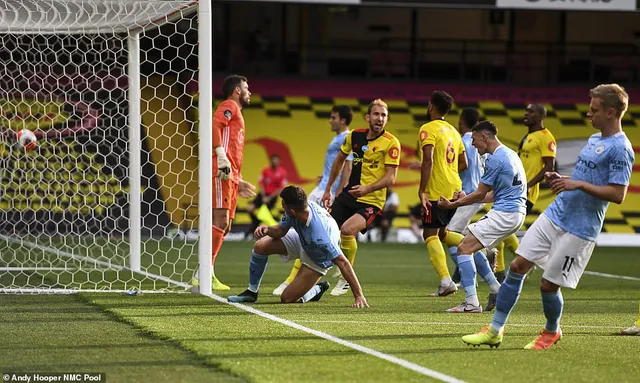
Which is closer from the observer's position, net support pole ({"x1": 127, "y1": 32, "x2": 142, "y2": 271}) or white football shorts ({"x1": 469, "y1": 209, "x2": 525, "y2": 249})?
white football shorts ({"x1": 469, "y1": 209, "x2": 525, "y2": 249})

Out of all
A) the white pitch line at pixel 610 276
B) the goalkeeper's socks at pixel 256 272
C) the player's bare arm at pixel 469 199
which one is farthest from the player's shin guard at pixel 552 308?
the white pitch line at pixel 610 276

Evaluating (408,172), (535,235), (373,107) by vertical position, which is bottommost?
(408,172)

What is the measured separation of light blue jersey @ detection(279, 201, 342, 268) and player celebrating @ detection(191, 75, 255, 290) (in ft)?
4.79

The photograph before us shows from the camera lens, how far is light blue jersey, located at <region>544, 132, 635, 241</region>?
21.8 ft

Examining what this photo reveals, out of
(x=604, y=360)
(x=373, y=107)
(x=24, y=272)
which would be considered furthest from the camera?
(x=24, y=272)

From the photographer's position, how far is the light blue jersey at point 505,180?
9.09 m

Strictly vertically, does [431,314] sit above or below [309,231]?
below

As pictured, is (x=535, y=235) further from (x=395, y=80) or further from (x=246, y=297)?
(x=395, y=80)

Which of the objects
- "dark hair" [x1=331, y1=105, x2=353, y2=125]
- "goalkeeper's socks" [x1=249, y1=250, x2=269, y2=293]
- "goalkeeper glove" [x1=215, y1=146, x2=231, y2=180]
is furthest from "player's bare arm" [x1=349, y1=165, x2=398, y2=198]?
"dark hair" [x1=331, y1=105, x2=353, y2=125]

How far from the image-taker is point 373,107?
10.6 meters

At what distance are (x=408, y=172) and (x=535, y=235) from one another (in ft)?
68.9

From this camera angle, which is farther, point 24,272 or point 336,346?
point 24,272

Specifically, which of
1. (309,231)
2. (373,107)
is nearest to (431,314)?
(309,231)

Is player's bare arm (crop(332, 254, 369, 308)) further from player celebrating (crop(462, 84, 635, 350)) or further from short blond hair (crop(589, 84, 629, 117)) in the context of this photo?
short blond hair (crop(589, 84, 629, 117))
